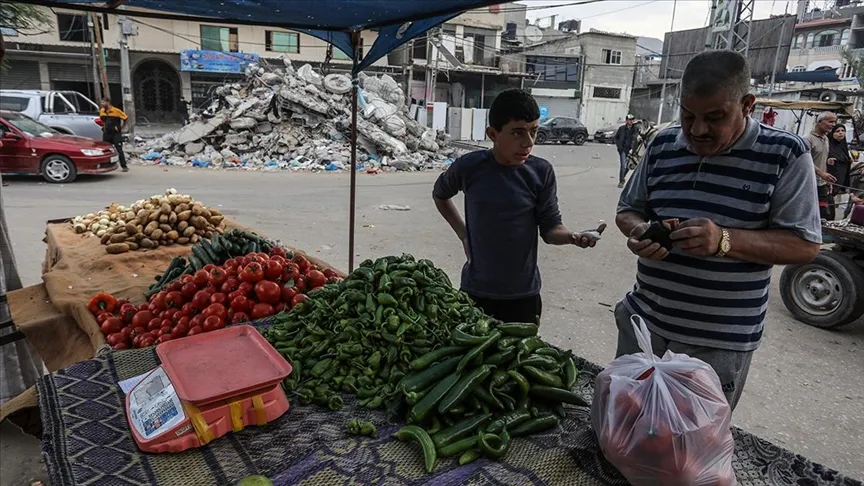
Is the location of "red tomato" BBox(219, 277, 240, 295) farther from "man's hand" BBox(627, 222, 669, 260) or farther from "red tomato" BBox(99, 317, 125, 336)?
"man's hand" BBox(627, 222, 669, 260)

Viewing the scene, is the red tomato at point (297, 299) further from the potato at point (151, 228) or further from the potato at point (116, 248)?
the potato at point (151, 228)

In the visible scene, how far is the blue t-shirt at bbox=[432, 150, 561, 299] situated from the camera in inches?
114

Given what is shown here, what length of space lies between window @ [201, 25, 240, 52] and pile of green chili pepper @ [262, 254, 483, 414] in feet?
110

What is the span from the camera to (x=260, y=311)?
9.74ft

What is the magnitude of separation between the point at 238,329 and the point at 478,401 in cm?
110

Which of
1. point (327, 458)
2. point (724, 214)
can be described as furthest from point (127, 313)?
point (724, 214)

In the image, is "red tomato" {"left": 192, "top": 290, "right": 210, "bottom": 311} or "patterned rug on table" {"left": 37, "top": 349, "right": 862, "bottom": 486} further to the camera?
"red tomato" {"left": 192, "top": 290, "right": 210, "bottom": 311}

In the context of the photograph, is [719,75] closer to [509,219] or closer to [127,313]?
[509,219]

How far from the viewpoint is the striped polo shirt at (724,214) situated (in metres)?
1.88

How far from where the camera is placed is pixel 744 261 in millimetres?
1934

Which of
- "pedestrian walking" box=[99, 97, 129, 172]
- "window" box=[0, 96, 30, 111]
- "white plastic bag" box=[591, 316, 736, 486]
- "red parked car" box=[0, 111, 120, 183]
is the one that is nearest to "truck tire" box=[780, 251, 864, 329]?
"white plastic bag" box=[591, 316, 736, 486]

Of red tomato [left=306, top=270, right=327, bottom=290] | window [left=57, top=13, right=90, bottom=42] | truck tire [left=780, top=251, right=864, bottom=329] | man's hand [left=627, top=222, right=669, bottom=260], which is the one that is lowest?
truck tire [left=780, top=251, right=864, bottom=329]

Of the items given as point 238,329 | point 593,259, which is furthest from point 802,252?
point 593,259

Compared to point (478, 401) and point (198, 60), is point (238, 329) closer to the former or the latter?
point (478, 401)
